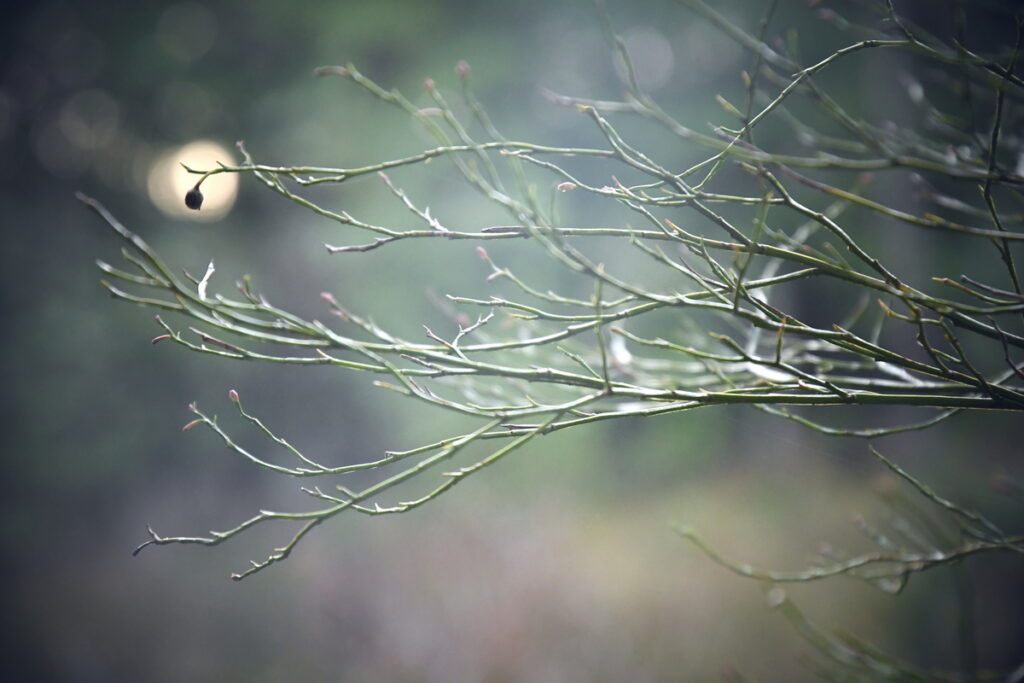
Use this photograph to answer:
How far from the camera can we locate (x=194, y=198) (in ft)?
3.33

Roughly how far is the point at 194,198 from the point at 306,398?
625 centimetres

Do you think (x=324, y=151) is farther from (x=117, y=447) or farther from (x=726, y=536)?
(x=726, y=536)

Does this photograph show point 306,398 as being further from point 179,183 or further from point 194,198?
point 194,198

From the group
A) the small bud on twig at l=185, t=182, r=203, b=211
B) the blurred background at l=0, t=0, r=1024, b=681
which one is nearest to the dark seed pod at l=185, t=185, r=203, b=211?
the small bud on twig at l=185, t=182, r=203, b=211

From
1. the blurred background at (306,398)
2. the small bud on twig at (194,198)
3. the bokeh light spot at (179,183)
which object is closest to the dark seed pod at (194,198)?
the small bud on twig at (194,198)

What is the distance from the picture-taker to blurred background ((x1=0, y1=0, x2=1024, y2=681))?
5.17 meters

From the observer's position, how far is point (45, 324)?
21.1 feet

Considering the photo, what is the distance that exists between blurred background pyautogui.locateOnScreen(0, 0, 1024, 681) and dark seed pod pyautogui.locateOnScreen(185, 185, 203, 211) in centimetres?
427

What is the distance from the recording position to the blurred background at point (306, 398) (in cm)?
517

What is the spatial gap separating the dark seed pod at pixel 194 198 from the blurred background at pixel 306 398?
4.27 metres

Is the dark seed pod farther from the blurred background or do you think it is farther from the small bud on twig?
the blurred background

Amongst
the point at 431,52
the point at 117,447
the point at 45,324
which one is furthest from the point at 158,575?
the point at 431,52

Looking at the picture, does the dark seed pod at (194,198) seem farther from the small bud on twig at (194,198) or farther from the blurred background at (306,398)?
the blurred background at (306,398)

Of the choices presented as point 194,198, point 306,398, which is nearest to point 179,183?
point 306,398
